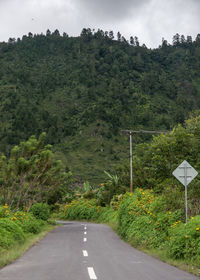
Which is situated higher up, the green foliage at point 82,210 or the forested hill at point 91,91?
the forested hill at point 91,91

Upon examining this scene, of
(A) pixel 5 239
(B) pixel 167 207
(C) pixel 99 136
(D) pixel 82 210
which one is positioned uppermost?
(C) pixel 99 136

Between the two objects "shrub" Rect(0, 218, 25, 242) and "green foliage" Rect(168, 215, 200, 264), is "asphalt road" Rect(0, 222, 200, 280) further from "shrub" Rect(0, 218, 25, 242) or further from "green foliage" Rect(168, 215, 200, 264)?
"shrub" Rect(0, 218, 25, 242)

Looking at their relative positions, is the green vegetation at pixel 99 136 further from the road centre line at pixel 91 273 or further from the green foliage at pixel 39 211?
the road centre line at pixel 91 273

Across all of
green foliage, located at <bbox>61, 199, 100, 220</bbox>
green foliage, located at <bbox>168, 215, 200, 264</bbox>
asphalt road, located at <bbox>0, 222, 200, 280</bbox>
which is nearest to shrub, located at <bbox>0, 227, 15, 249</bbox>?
asphalt road, located at <bbox>0, 222, 200, 280</bbox>

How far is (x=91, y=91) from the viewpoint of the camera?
388 ft

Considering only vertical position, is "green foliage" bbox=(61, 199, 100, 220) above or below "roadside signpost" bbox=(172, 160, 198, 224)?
below


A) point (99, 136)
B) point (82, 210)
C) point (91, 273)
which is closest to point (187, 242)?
point (91, 273)

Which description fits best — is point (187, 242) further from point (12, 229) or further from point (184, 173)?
point (12, 229)

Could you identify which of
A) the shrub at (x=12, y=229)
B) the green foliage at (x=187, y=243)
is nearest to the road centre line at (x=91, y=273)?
the green foliage at (x=187, y=243)

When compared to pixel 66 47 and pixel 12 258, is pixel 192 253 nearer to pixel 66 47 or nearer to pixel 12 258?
pixel 12 258

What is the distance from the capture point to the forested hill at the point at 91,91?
9412 centimetres

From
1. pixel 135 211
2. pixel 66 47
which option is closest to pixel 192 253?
pixel 135 211

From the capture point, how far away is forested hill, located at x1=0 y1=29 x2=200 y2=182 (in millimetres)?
94125

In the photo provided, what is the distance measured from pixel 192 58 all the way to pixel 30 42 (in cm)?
6212
